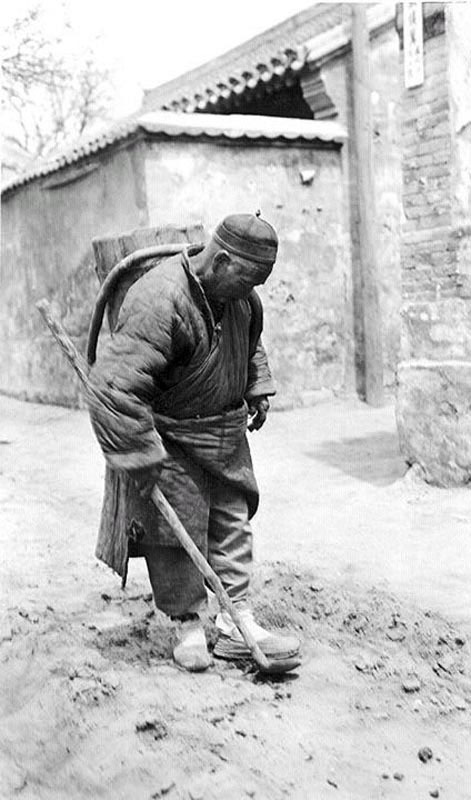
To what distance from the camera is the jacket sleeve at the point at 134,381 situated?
2998 millimetres

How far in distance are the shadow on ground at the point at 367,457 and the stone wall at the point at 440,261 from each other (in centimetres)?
51

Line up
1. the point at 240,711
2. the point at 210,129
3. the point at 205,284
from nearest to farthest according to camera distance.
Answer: the point at 240,711 < the point at 205,284 < the point at 210,129

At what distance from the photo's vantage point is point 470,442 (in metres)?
5.65

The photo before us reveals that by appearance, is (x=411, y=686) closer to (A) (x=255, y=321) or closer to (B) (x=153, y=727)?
(B) (x=153, y=727)

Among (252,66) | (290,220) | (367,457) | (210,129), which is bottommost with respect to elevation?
(367,457)

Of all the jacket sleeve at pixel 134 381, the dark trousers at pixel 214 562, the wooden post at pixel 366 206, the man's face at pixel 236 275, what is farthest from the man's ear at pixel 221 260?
the wooden post at pixel 366 206

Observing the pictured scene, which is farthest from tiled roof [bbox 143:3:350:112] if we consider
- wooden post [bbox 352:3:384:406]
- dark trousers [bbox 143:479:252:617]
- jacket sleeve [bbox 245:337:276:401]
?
dark trousers [bbox 143:479:252:617]

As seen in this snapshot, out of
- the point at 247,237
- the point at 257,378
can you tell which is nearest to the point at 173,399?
the point at 257,378

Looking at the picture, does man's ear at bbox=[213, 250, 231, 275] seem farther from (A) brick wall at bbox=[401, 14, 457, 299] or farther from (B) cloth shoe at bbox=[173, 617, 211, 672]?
(A) brick wall at bbox=[401, 14, 457, 299]

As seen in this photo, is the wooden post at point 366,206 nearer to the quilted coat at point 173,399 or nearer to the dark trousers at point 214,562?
the quilted coat at point 173,399

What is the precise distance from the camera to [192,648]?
3.26 m

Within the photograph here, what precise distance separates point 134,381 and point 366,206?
7.09m

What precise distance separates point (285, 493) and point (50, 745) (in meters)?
3.59

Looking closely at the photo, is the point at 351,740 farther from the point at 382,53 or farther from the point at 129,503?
the point at 382,53
